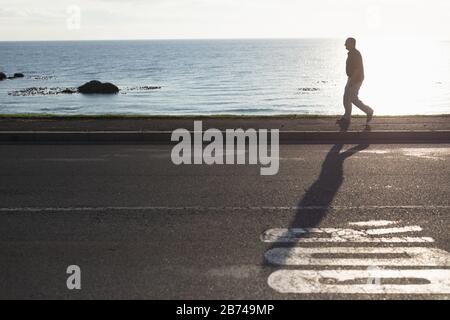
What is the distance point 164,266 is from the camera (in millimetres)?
5004

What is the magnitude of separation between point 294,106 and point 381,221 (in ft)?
116

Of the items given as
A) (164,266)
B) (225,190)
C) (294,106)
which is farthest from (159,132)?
(294,106)

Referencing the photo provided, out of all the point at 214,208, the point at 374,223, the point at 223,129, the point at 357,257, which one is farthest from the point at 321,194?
the point at 223,129

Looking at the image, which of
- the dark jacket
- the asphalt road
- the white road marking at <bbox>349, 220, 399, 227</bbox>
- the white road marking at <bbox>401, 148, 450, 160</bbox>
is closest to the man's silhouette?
the dark jacket

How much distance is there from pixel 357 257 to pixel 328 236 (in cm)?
62

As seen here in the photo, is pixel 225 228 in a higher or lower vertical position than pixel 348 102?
lower

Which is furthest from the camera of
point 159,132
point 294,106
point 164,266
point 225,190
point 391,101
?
point 391,101

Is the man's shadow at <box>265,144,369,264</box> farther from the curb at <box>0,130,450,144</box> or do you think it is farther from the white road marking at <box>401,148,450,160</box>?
the curb at <box>0,130,450,144</box>

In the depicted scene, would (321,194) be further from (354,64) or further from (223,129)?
(354,64)

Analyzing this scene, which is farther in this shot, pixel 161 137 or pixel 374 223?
pixel 161 137

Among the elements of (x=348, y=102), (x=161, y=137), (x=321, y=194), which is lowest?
(x=321, y=194)

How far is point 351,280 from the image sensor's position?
4695mm

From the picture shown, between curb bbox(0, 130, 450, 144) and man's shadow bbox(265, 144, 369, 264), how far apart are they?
1.43m
